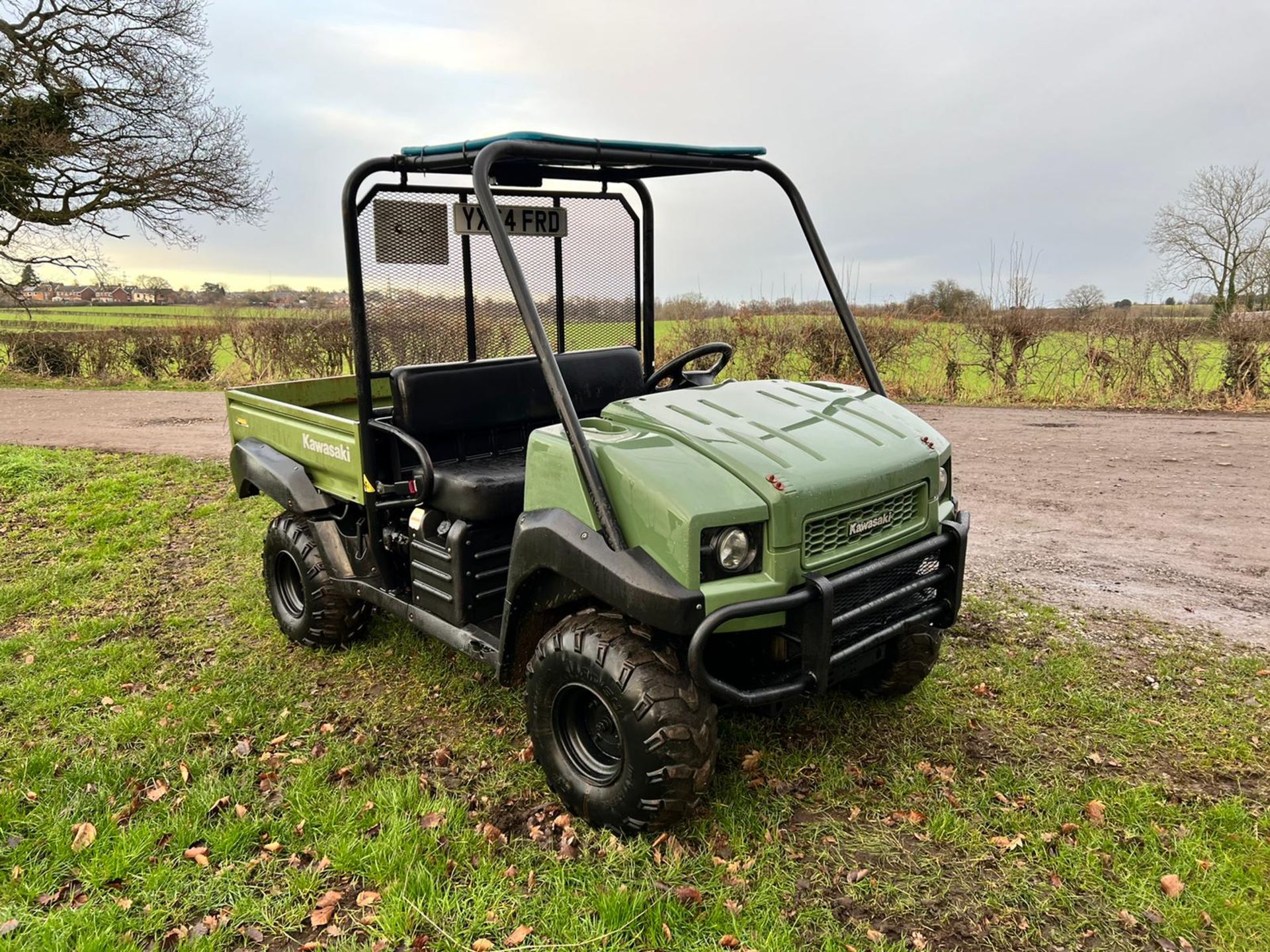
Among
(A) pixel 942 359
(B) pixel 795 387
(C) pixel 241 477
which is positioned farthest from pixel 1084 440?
(C) pixel 241 477

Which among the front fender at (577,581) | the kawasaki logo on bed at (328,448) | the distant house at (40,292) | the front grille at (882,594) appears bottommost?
the front grille at (882,594)

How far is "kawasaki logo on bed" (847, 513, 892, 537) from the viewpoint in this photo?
9.23 ft

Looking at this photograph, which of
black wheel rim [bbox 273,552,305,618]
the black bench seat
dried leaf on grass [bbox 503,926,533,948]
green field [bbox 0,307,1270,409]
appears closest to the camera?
dried leaf on grass [bbox 503,926,533,948]

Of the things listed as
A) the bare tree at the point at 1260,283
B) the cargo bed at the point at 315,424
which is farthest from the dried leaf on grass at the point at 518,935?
the bare tree at the point at 1260,283

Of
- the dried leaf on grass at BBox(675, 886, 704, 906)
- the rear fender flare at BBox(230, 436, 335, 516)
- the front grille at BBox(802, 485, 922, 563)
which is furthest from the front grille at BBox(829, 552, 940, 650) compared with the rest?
the rear fender flare at BBox(230, 436, 335, 516)

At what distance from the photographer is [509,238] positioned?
3631mm

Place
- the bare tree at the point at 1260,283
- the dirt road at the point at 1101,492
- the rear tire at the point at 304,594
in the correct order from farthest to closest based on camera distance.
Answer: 1. the bare tree at the point at 1260,283
2. the dirt road at the point at 1101,492
3. the rear tire at the point at 304,594

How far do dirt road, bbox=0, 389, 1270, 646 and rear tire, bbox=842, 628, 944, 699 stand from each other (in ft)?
5.86

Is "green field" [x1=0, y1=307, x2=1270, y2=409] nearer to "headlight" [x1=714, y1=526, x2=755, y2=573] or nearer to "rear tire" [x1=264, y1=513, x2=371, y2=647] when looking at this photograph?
"rear tire" [x1=264, y1=513, x2=371, y2=647]

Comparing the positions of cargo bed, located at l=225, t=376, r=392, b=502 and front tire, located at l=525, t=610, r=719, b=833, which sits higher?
cargo bed, located at l=225, t=376, r=392, b=502

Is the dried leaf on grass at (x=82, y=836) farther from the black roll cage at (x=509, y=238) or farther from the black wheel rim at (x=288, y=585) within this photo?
the black wheel rim at (x=288, y=585)

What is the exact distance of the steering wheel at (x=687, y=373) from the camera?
4234 mm

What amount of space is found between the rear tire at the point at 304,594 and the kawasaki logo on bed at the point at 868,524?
253 cm

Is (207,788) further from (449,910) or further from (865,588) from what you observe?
(865,588)
